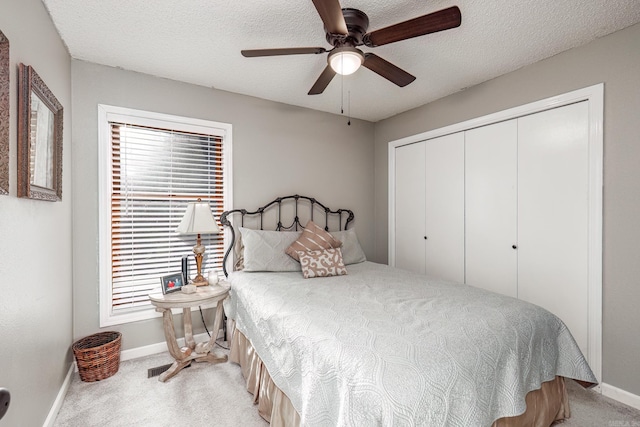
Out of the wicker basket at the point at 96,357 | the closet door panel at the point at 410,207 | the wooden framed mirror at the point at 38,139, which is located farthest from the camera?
the closet door panel at the point at 410,207

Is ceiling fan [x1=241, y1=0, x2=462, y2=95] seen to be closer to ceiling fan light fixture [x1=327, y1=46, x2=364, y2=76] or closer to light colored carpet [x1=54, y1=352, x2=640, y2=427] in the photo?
ceiling fan light fixture [x1=327, y1=46, x2=364, y2=76]

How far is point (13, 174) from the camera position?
1403mm

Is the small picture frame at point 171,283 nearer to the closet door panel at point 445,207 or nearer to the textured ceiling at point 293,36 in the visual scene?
the textured ceiling at point 293,36

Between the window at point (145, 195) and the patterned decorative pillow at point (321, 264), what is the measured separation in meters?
1.01

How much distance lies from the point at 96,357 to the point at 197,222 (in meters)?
1.23

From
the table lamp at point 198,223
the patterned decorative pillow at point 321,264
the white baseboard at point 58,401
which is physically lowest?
the white baseboard at point 58,401

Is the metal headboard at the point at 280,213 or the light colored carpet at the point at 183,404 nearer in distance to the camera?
the light colored carpet at the point at 183,404

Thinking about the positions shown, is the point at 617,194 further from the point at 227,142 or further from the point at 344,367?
the point at 227,142

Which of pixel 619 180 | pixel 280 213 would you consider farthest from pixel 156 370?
pixel 619 180

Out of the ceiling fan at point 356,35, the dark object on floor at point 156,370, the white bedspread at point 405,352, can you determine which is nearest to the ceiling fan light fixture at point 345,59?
the ceiling fan at point 356,35

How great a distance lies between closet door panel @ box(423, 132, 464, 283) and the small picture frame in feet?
8.38

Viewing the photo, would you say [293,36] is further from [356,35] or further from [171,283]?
[171,283]

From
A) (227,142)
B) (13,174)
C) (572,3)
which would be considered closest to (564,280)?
(572,3)

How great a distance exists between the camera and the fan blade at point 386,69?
195cm
